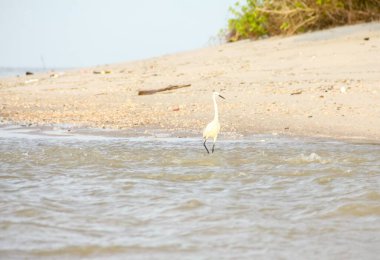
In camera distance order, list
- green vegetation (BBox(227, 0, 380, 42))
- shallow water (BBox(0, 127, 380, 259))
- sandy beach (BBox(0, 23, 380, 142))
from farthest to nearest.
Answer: green vegetation (BBox(227, 0, 380, 42)) → sandy beach (BBox(0, 23, 380, 142)) → shallow water (BBox(0, 127, 380, 259))

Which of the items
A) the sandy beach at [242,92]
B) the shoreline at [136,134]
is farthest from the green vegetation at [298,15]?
the shoreline at [136,134]

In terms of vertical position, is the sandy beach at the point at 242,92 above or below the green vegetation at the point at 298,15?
below

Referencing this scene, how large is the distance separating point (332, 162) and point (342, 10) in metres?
8.45

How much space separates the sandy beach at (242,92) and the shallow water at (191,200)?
1.17m

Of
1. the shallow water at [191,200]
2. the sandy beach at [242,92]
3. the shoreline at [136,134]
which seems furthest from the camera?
the sandy beach at [242,92]

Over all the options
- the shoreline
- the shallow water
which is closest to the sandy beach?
the shoreline

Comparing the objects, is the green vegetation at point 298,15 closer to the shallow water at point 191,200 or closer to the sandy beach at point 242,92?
the sandy beach at point 242,92

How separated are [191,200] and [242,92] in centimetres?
569

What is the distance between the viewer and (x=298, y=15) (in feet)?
49.3

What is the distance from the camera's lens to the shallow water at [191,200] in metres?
4.12

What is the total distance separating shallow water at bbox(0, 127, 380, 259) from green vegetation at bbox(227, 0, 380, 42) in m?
7.08

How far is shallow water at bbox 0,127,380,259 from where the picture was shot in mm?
4121

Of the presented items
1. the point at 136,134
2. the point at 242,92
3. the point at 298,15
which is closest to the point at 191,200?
the point at 136,134

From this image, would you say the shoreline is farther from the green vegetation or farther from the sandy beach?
the green vegetation
